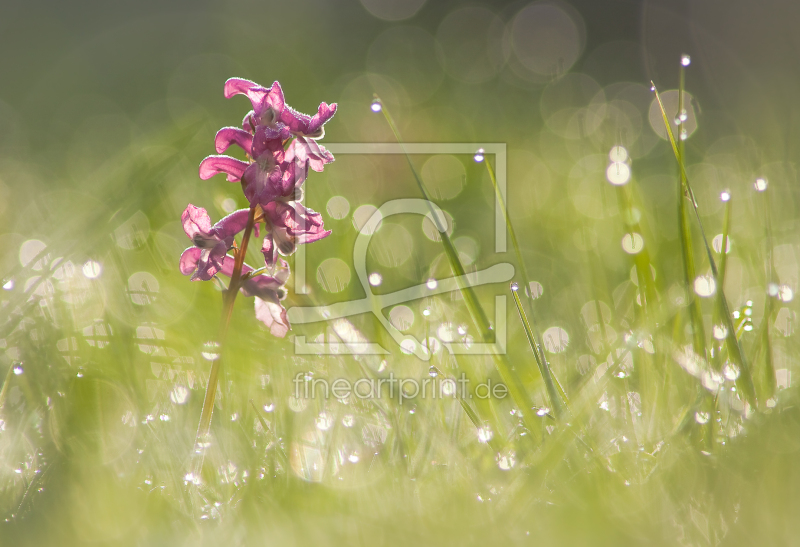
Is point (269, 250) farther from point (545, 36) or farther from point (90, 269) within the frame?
point (545, 36)

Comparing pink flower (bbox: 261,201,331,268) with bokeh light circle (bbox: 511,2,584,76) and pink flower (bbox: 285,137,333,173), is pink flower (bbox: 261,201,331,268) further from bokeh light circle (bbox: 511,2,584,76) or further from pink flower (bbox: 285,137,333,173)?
bokeh light circle (bbox: 511,2,584,76)

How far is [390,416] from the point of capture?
1532 millimetres

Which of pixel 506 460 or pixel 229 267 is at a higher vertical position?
pixel 229 267

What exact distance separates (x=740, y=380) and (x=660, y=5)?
23.0ft

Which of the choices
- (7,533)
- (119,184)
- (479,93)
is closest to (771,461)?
(7,533)

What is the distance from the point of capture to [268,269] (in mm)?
1591

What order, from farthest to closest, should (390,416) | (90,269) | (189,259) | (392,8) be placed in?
1. (392,8)
2. (90,269)
3. (189,259)
4. (390,416)

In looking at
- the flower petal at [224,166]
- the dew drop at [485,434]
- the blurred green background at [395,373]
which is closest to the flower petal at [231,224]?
the flower petal at [224,166]

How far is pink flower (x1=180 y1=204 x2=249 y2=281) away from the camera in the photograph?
5.19 feet

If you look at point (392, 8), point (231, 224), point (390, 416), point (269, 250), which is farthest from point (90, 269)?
point (392, 8)

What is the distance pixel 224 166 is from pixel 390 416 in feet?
2.63

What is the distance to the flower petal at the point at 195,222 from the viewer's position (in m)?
1.59

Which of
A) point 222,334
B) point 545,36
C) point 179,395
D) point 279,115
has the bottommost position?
point 179,395

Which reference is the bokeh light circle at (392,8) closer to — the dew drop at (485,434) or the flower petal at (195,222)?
the flower petal at (195,222)
